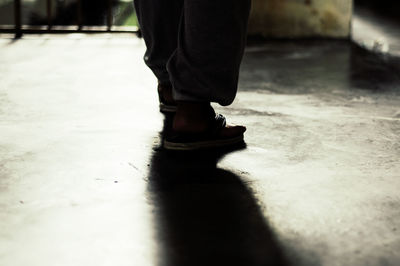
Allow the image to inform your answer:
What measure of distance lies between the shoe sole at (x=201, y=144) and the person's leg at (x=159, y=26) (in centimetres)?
36

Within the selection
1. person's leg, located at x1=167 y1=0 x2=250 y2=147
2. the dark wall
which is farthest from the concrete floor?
the dark wall

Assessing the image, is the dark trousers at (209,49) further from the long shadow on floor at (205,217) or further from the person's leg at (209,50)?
the long shadow on floor at (205,217)

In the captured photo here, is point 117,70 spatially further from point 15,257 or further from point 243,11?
point 15,257

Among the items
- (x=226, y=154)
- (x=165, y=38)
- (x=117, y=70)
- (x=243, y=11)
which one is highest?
(x=243, y=11)

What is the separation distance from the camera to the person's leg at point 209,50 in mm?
1422

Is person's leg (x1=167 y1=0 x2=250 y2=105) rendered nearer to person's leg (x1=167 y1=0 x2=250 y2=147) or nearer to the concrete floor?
person's leg (x1=167 y1=0 x2=250 y2=147)

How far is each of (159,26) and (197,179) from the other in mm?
601

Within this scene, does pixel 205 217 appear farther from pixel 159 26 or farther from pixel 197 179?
pixel 159 26

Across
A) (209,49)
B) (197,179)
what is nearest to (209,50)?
(209,49)

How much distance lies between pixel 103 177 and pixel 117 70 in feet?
4.63

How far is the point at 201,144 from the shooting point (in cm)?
154

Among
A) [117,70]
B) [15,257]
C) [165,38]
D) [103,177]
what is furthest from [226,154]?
[117,70]

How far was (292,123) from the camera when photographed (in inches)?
70.6

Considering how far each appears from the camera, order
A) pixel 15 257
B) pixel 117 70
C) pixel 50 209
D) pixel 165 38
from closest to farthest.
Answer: pixel 15 257 < pixel 50 209 < pixel 165 38 < pixel 117 70
